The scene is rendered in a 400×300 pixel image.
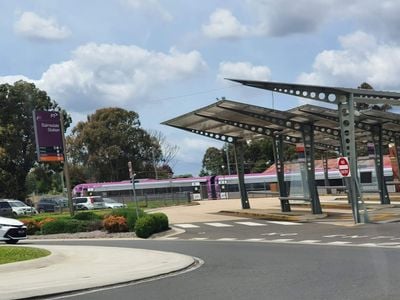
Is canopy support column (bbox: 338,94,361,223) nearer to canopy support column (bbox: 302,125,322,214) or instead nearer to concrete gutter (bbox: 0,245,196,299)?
canopy support column (bbox: 302,125,322,214)

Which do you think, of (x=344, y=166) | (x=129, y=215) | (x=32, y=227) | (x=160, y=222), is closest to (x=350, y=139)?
(x=344, y=166)

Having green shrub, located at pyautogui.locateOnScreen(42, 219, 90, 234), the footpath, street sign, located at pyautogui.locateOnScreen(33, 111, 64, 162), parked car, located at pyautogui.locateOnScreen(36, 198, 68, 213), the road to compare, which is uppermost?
street sign, located at pyautogui.locateOnScreen(33, 111, 64, 162)

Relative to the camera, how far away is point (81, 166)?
101 metres

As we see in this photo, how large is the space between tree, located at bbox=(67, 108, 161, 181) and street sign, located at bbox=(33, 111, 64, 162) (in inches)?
2293

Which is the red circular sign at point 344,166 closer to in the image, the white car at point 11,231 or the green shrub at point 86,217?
the green shrub at point 86,217

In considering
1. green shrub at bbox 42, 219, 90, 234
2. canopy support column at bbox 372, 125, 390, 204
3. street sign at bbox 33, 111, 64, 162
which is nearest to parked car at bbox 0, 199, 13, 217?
street sign at bbox 33, 111, 64, 162

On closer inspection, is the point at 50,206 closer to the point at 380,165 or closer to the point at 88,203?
the point at 88,203

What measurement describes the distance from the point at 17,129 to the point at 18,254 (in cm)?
4450

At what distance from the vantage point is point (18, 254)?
14.8 metres

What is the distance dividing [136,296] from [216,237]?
1352 cm

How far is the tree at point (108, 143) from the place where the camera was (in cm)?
9394

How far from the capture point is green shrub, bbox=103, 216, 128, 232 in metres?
27.0

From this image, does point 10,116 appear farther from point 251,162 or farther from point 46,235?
point 251,162

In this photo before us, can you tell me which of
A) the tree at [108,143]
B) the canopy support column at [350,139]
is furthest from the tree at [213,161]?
the canopy support column at [350,139]
